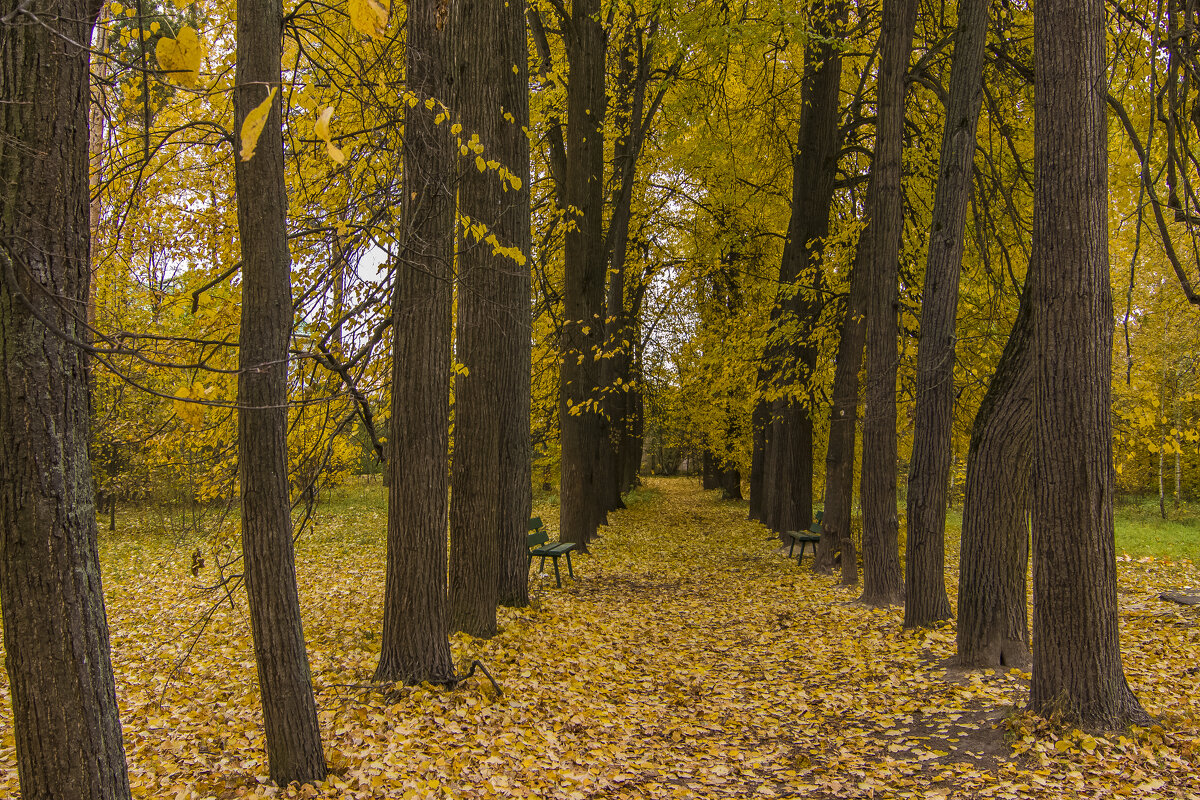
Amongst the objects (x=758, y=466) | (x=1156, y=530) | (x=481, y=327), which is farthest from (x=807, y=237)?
(x=1156, y=530)

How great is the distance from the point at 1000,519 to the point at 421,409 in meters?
4.34

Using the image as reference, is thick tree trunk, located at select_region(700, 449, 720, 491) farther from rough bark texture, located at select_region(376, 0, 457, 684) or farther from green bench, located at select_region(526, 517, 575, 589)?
rough bark texture, located at select_region(376, 0, 457, 684)

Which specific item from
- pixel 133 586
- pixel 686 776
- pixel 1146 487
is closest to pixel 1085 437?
pixel 686 776

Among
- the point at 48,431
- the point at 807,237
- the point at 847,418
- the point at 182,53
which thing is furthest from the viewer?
the point at 807,237

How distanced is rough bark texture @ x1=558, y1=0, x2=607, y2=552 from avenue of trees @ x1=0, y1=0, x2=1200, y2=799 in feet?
0.21

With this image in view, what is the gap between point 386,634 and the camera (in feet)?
17.0

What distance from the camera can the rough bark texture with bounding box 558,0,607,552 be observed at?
10.3 meters

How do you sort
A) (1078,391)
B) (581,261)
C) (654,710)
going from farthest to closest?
(581,261) < (654,710) < (1078,391)

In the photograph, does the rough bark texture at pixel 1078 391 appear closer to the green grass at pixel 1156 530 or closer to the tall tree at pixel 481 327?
the tall tree at pixel 481 327

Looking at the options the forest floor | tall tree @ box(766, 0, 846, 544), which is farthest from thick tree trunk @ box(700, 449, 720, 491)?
the forest floor

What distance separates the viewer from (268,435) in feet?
12.1

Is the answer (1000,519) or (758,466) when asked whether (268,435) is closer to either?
(1000,519)

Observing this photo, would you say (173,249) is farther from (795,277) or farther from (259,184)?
(795,277)

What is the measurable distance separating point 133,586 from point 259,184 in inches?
325
